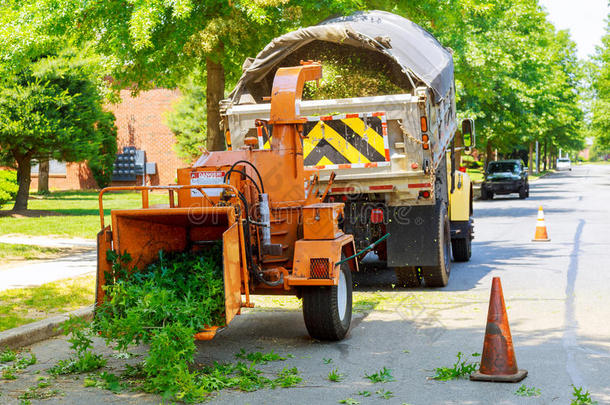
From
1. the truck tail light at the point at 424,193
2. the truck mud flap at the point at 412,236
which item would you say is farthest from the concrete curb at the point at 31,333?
the truck tail light at the point at 424,193

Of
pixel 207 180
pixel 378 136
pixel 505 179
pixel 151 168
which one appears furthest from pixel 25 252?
pixel 151 168

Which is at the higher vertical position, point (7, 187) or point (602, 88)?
point (602, 88)

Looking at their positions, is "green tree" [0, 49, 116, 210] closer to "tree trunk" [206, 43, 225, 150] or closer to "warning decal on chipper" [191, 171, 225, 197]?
"tree trunk" [206, 43, 225, 150]

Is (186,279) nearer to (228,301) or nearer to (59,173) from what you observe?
(228,301)

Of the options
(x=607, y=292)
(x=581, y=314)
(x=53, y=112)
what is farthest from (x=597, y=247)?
(x=53, y=112)

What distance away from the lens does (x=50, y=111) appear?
22.4 metres

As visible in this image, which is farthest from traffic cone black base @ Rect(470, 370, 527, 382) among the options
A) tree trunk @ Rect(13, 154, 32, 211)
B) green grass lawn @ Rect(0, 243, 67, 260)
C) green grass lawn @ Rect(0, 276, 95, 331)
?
tree trunk @ Rect(13, 154, 32, 211)

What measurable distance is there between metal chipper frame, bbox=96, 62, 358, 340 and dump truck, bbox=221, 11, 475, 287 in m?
1.65

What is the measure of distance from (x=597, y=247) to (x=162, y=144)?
3292cm

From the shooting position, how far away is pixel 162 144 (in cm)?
4369

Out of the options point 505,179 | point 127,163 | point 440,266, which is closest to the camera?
point 440,266

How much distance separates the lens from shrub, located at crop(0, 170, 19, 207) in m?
23.2

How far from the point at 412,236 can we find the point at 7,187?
1851cm

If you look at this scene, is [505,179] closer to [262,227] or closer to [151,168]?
[151,168]
